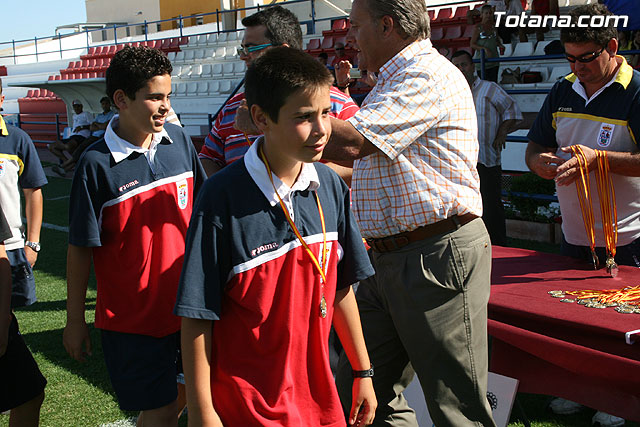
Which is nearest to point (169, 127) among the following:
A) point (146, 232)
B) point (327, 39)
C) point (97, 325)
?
point (146, 232)

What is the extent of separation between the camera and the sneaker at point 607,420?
3.43 meters

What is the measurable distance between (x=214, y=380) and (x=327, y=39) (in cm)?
1475

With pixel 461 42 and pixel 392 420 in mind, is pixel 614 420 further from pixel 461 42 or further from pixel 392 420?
pixel 461 42

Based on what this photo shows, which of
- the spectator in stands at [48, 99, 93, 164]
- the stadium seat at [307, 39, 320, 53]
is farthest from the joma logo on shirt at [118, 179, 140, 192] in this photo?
the spectator in stands at [48, 99, 93, 164]

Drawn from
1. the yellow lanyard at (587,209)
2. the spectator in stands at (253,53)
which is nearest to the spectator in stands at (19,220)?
the spectator in stands at (253,53)

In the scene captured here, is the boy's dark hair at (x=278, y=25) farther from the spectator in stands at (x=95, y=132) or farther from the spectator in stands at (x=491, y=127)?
the spectator in stands at (x=95, y=132)

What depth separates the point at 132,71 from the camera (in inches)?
109

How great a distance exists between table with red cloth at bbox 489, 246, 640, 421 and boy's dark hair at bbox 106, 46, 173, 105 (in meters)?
1.80

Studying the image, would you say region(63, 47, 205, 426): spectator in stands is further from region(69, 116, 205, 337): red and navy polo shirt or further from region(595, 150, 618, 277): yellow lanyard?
region(595, 150, 618, 277): yellow lanyard

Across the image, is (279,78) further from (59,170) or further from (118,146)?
(59,170)

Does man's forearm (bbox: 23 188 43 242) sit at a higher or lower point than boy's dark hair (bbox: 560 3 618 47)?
lower

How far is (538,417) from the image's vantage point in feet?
11.9

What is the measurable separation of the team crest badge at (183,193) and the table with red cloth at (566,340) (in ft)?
4.75

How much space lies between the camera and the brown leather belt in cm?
248
